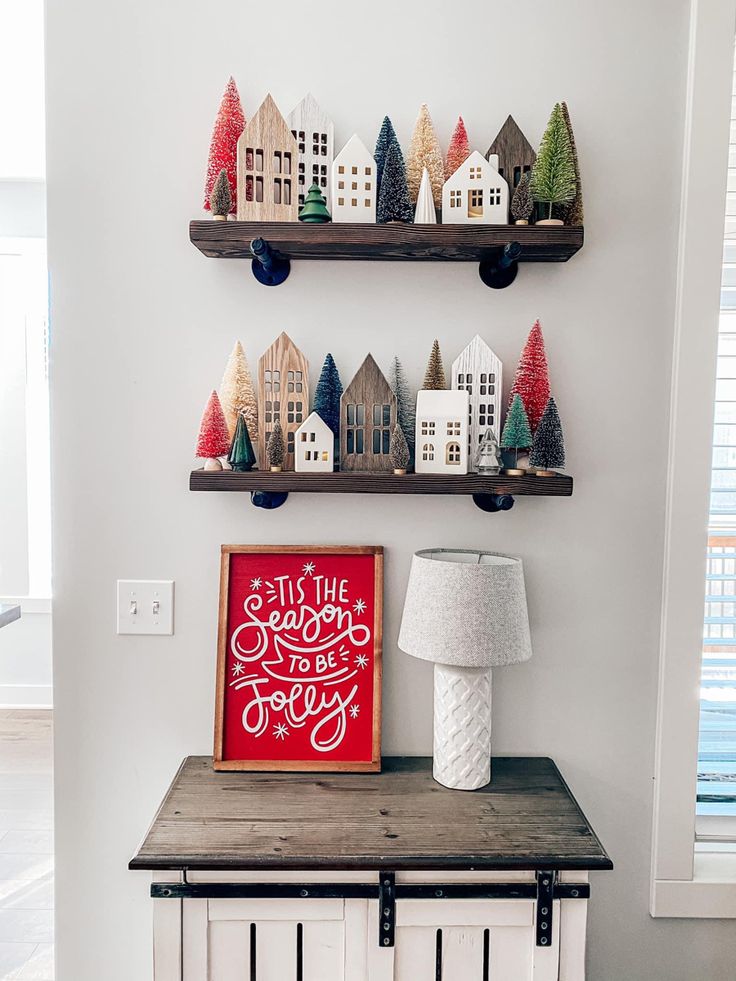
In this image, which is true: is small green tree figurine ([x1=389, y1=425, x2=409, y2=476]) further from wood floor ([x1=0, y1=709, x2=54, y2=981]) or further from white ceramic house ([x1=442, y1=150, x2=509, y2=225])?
wood floor ([x1=0, y1=709, x2=54, y2=981])

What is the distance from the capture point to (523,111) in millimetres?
1490

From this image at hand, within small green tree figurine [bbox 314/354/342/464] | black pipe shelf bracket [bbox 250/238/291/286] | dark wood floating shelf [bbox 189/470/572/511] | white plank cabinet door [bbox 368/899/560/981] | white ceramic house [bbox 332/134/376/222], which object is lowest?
white plank cabinet door [bbox 368/899/560/981]

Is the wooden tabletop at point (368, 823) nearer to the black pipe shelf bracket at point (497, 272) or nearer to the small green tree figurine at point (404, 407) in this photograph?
the small green tree figurine at point (404, 407)

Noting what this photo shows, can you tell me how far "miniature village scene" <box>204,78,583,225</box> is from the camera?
1364mm

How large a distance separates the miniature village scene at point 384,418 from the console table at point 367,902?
0.63 meters

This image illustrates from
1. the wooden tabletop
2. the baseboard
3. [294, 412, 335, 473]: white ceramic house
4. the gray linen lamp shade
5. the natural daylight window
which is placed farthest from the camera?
the baseboard

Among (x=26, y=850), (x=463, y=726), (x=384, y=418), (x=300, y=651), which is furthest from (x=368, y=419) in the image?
(x=26, y=850)

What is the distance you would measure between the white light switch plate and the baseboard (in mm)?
2834

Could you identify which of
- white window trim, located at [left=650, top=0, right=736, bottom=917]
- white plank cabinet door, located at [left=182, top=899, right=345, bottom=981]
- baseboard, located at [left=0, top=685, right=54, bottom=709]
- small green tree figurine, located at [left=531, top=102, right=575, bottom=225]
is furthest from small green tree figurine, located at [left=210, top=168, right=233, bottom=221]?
baseboard, located at [left=0, top=685, right=54, bottom=709]

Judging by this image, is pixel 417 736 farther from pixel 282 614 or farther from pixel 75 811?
pixel 75 811

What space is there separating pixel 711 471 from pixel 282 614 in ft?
2.96

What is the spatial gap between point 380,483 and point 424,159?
2.00 feet

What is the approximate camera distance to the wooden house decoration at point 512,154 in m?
1.42

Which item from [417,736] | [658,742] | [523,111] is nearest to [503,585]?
[417,736]
